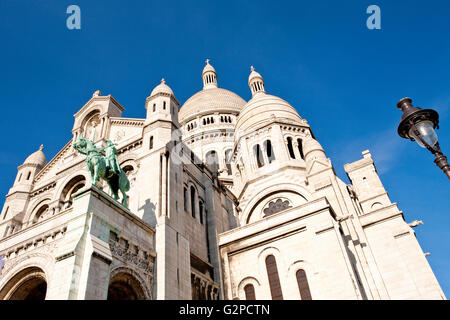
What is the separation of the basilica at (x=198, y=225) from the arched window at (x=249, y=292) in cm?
6

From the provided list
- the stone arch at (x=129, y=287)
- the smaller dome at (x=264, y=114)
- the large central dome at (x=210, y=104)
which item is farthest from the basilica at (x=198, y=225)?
the large central dome at (x=210, y=104)

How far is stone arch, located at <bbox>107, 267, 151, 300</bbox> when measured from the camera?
14.7 metres

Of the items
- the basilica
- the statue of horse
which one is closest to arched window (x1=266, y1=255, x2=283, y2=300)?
the basilica

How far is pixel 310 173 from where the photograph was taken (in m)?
25.8

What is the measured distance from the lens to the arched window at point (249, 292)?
787 inches

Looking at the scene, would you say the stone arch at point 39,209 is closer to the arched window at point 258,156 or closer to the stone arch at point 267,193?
the stone arch at point 267,193

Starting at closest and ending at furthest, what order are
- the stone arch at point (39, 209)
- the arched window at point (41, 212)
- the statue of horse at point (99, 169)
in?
the statue of horse at point (99, 169), the stone arch at point (39, 209), the arched window at point (41, 212)

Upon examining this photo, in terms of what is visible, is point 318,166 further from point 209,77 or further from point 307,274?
point 209,77

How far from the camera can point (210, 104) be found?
55750mm

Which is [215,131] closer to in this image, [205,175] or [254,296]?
[205,175]

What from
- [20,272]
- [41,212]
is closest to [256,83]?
[41,212]

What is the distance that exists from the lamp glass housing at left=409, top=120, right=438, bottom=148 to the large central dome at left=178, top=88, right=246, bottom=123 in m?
47.2

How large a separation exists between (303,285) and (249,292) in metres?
3.25
